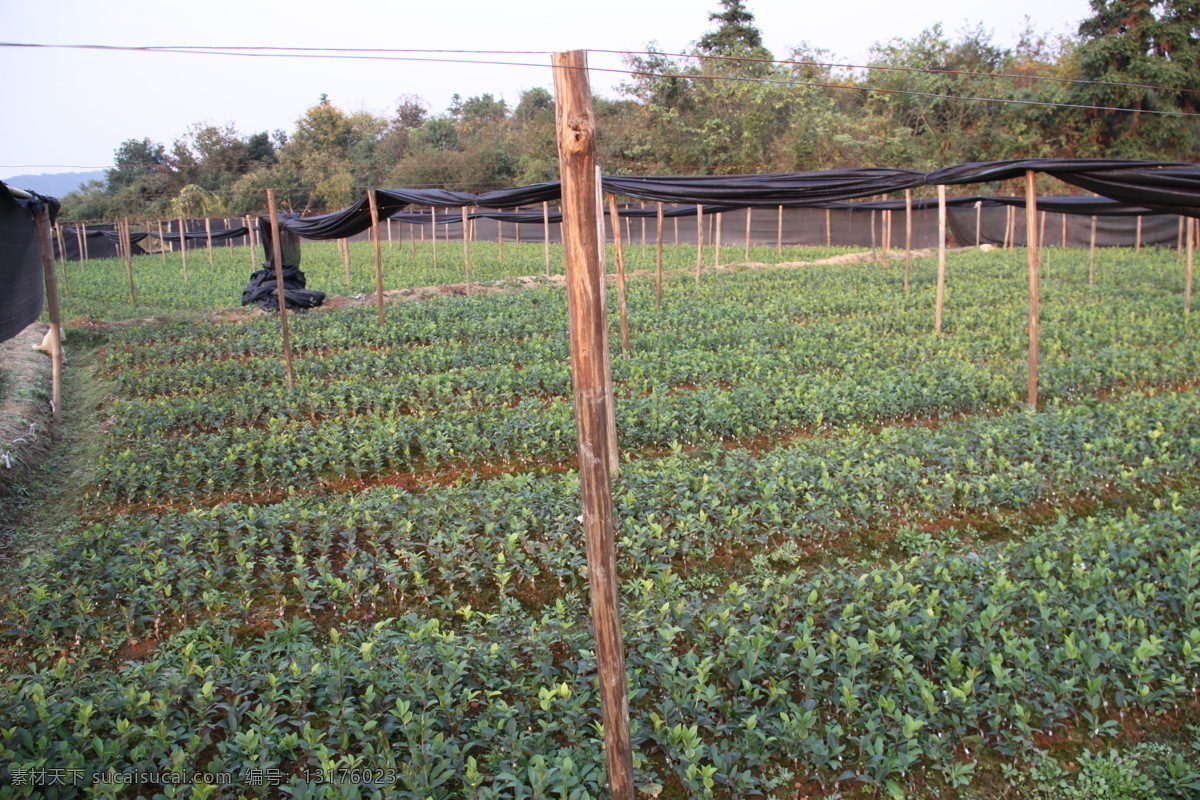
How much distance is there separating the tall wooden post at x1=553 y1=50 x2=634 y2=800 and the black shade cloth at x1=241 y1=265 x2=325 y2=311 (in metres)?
14.7

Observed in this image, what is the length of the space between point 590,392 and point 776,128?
3981cm

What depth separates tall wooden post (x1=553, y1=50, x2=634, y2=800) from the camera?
2752 mm

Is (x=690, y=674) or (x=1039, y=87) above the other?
(x=1039, y=87)

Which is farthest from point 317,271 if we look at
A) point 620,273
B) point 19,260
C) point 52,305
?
point 620,273

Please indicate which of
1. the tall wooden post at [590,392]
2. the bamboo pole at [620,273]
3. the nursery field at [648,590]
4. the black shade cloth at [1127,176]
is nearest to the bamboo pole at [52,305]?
the nursery field at [648,590]

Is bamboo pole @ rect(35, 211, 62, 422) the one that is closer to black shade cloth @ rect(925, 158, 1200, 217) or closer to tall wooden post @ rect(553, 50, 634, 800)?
tall wooden post @ rect(553, 50, 634, 800)

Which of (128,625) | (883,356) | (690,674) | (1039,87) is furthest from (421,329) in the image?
(1039,87)

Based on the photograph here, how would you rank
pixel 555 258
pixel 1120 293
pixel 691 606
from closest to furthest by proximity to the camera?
pixel 691 606, pixel 1120 293, pixel 555 258

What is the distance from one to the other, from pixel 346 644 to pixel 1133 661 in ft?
12.7

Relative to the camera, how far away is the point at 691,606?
4.34 meters

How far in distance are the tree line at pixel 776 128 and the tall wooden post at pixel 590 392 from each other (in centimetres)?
2307

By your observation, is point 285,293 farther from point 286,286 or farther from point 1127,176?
point 1127,176

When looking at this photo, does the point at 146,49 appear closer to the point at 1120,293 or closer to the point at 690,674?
the point at 690,674

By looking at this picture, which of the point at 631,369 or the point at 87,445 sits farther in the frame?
the point at 631,369
